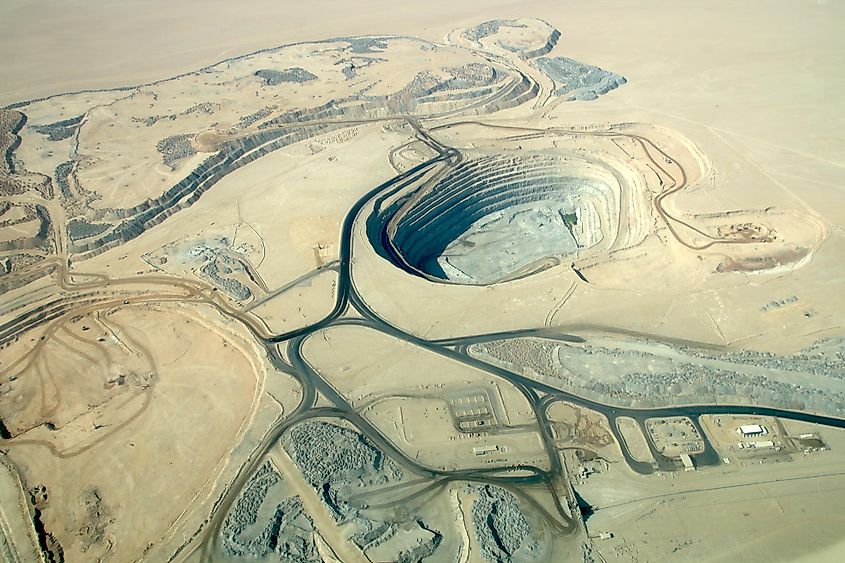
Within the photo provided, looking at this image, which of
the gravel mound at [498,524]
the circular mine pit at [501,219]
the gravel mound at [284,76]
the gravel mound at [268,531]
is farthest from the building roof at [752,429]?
the gravel mound at [284,76]

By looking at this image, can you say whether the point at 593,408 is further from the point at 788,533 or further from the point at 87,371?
the point at 87,371

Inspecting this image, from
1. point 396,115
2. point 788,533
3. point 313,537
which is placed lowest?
point 313,537

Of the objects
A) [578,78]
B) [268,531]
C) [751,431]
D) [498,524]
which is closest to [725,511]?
[751,431]

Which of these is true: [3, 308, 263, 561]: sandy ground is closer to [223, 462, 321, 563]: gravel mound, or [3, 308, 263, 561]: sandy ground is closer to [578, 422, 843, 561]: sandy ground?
[223, 462, 321, 563]: gravel mound

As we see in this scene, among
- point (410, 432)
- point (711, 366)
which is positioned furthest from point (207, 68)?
point (711, 366)

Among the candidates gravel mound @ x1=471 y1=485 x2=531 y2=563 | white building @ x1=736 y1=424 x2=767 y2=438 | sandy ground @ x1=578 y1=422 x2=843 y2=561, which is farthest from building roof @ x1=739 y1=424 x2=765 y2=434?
gravel mound @ x1=471 y1=485 x2=531 y2=563

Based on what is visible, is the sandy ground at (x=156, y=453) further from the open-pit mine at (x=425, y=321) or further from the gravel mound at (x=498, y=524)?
the gravel mound at (x=498, y=524)
